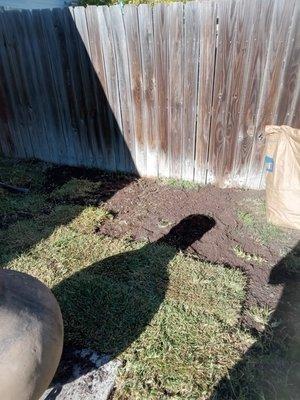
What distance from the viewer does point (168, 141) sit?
14.0ft

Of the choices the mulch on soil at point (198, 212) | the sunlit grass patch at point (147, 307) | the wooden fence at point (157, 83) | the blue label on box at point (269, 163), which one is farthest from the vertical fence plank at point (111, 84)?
the blue label on box at point (269, 163)

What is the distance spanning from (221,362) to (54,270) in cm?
168

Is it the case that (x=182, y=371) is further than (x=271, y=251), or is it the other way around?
(x=271, y=251)

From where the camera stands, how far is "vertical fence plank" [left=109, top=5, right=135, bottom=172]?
3.80m

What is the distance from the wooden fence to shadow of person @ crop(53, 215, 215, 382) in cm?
141

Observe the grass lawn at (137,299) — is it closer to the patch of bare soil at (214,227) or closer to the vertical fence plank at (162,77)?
the patch of bare soil at (214,227)

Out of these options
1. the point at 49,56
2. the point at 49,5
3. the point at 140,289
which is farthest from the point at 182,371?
the point at 49,5

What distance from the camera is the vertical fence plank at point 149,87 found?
3689 mm

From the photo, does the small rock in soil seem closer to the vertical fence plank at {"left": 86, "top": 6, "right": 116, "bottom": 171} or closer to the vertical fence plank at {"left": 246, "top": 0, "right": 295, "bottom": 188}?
the vertical fence plank at {"left": 246, "top": 0, "right": 295, "bottom": 188}

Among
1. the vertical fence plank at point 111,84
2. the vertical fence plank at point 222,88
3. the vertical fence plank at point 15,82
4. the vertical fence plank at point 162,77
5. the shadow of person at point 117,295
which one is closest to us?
the shadow of person at point 117,295

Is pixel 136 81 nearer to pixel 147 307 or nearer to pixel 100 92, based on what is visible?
pixel 100 92

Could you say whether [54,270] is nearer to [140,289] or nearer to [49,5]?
[140,289]

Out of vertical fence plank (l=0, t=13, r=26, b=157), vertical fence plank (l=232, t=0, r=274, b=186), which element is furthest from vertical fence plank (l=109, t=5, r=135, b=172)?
vertical fence plank (l=0, t=13, r=26, b=157)

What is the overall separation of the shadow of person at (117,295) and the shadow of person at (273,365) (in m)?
0.74
